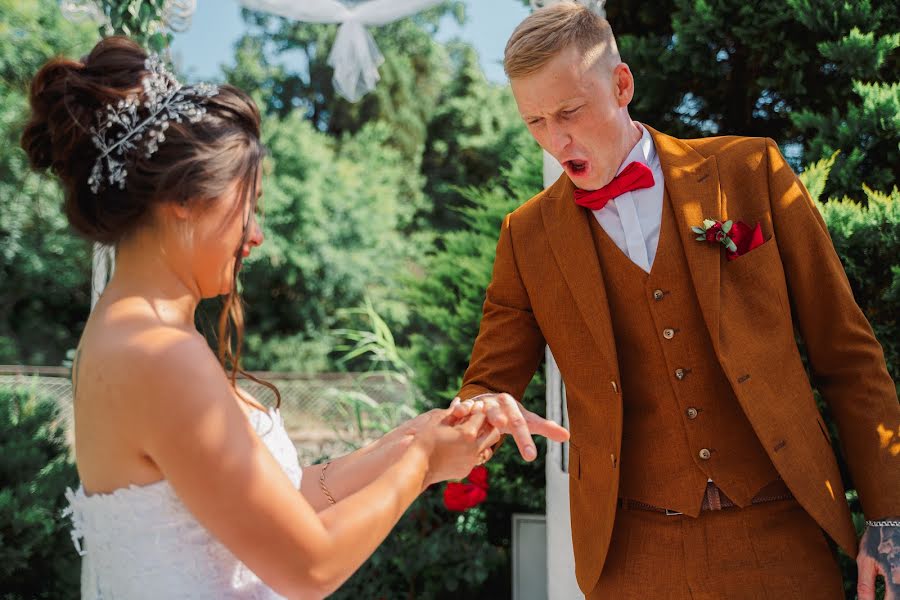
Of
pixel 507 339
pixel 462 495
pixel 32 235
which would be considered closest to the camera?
pixel 507 339

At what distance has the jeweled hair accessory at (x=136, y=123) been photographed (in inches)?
58.1

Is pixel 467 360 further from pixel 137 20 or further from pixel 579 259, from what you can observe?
pixel 579 259

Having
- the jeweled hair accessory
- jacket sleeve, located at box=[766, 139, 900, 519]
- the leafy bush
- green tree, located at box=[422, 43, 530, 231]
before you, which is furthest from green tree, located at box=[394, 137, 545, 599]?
green tree, located at box=[422, 43, 530, 231]

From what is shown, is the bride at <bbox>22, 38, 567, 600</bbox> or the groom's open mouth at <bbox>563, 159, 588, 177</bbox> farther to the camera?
the groom's open mouth at <bbox>563, 159, 588, 177</bbox>

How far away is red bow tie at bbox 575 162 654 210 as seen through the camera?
200 centimetres

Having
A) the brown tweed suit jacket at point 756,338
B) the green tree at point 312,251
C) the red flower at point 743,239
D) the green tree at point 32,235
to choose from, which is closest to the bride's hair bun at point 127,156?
the brown tweed suit jacket at point 756,338

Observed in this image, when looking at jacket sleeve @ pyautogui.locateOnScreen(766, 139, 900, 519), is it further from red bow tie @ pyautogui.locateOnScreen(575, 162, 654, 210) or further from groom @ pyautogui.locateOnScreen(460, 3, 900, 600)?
red bow tie @ pyautogui.locateOnScreen(575, 162, 654, 210)

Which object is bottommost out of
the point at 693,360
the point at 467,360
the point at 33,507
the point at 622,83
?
the point at 33,507

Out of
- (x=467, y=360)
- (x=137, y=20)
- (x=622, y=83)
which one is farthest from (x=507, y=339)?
(x=467, y=360)

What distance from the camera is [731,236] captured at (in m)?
1.86

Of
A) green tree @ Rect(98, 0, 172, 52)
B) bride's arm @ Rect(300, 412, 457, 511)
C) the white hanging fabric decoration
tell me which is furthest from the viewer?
the white hanging fabric decoration

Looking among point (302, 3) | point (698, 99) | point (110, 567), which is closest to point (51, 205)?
point (302, 3)

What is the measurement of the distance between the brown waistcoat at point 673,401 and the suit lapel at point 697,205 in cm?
4

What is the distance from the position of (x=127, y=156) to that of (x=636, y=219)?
3.89 ft
